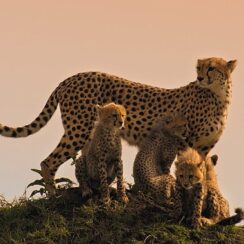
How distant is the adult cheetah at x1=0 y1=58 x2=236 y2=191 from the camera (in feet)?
34.6

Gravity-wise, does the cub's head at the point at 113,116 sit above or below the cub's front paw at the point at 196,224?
above

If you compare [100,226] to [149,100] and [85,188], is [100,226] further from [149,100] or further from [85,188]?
[149,100]

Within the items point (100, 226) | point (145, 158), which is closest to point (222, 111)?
point (145, 158)

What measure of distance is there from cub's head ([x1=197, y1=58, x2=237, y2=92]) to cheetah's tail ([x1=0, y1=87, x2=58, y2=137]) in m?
1.91

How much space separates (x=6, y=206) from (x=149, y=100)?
2.44 m

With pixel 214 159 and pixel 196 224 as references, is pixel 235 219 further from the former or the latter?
pixel 214 159

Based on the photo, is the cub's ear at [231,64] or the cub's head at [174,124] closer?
the cub's head at [174,124]

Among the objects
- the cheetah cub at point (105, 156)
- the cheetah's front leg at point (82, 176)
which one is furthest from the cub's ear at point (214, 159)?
the cheetah's front leg at point (82, 176)

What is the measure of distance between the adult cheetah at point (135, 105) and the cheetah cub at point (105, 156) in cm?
132

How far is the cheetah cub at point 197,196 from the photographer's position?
344 inches

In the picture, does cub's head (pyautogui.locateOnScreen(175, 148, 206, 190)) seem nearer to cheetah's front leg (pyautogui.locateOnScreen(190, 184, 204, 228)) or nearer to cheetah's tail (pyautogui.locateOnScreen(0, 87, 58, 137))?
cheetah's front leg (pyautogui.locateOnScreen(190, 184, 204, 228))

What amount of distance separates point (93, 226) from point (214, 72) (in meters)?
2.36

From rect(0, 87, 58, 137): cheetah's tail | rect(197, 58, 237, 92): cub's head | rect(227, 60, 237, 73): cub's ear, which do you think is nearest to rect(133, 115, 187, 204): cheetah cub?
rect(197, 58, 237, 92): cub's head

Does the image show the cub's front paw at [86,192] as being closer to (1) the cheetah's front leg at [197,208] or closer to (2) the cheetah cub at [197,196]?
(2) the cheetah cub at [197,196]
